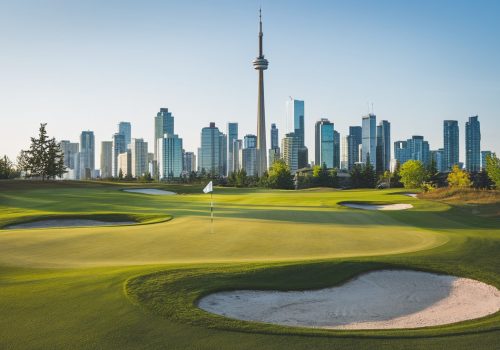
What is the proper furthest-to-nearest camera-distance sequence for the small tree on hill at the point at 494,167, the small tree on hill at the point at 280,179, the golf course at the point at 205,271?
the small tree on hill at the point at 280,179, the small tree on hill at the point at 494,167, the golf course at the point at 205,271

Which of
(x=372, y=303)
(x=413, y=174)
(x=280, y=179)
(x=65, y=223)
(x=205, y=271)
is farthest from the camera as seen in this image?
(x=280, y=179)

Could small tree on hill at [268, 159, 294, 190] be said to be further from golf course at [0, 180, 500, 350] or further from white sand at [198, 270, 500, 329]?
white sand at [198, 270, 500, 329]

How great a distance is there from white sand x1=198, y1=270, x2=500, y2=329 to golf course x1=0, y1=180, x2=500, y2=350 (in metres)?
0.43

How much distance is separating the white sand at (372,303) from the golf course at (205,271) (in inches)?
17.0

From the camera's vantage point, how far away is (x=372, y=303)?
11305 mm

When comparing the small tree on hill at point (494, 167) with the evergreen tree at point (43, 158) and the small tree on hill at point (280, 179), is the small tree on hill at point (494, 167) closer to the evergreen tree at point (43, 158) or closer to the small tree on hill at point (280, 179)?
the small tree on hill at point (280, 179)


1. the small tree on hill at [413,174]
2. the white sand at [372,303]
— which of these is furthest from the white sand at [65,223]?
the small tree on hill at [413,174]

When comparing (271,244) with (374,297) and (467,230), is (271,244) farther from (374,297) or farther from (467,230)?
(467,230)

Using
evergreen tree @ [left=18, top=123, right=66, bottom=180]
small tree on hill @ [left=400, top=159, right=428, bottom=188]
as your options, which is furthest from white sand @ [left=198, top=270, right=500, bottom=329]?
evergreen tree @ [left=18, top=123, right=66, bottom=180]

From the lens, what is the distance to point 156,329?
812 cm

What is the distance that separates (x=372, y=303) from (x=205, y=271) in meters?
4.39

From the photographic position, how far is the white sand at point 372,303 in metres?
9.84

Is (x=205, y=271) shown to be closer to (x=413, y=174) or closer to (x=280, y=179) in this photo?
(x=413, y=174)

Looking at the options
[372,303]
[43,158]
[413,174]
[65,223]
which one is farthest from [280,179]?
[372,303]
